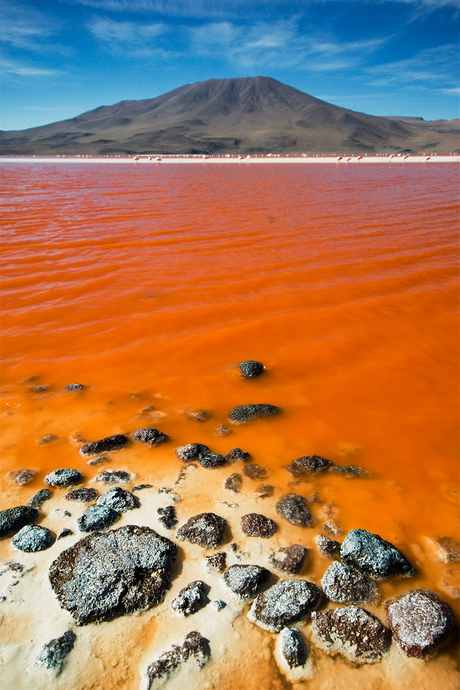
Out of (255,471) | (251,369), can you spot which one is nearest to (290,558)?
(255,471)

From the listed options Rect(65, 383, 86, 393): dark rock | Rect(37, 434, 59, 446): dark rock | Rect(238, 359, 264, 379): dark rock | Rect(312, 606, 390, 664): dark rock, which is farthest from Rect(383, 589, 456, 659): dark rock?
Rect(65, 383, 86, 393): dark rock

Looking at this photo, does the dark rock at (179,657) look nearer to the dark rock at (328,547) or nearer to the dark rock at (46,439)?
the dark rock at (328,547)

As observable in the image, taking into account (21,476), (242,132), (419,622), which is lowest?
(21,476)

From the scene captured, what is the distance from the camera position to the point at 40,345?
15.3 ft

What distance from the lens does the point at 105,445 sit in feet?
10.2

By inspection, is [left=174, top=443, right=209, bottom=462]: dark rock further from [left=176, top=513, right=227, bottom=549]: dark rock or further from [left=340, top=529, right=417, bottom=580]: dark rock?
[left=340, top=529, right=417, bottom=580]: dark rock

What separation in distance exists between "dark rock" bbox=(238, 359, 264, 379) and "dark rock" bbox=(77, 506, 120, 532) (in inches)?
72.7

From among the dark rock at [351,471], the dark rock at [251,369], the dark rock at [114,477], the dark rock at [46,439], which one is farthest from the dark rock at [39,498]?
the dark rock at [251,369]

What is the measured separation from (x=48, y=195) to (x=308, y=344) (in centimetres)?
1436

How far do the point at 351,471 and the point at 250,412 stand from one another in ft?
3.02

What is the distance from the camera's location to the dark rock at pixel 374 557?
2.19 meters

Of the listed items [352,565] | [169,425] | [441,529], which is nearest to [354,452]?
[441,529]

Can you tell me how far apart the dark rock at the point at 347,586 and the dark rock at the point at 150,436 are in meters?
1.48

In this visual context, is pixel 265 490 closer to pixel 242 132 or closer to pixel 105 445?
pixel 105 445
